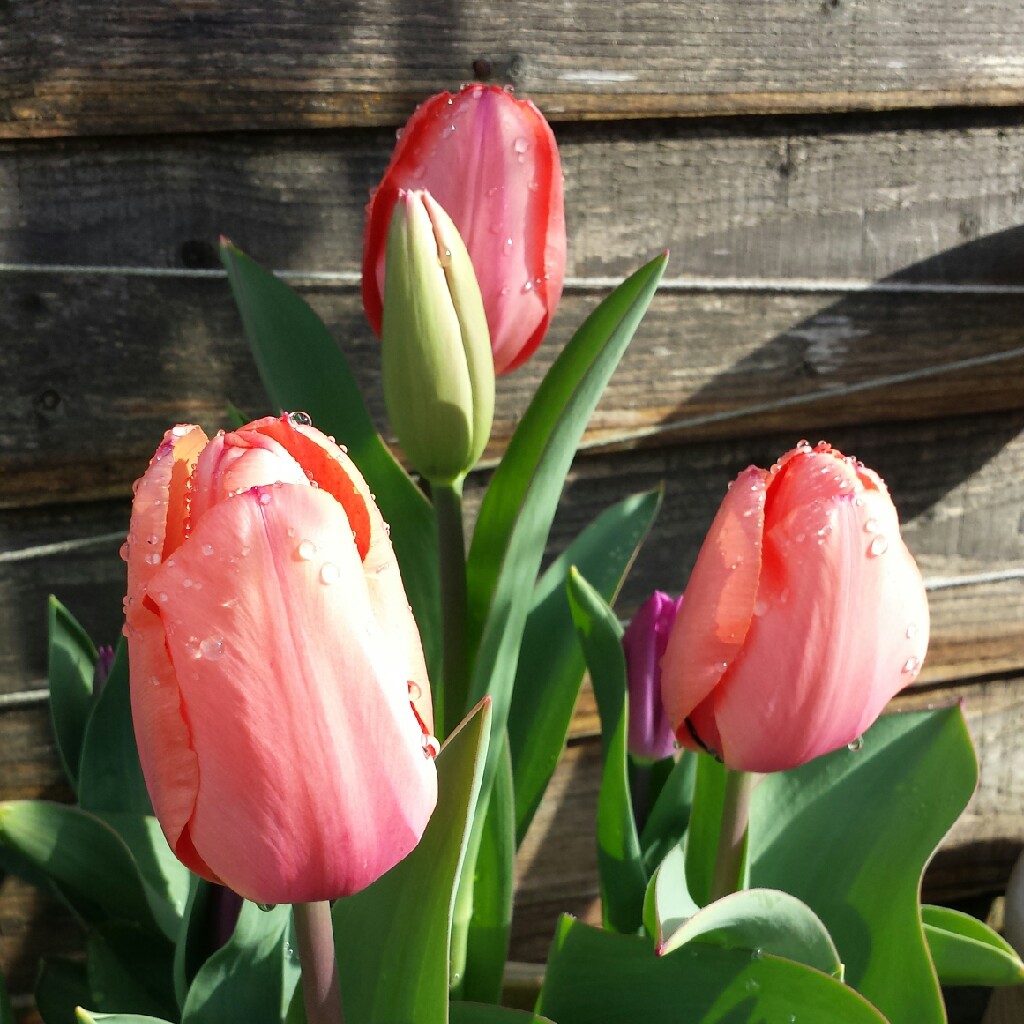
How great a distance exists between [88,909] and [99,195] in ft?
1.53

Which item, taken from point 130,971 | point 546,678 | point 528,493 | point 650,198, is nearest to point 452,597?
point 528,493

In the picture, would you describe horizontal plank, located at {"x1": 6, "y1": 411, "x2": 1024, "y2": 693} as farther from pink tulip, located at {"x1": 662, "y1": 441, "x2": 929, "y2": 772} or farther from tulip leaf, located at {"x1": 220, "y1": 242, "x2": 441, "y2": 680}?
pink tulip, located at {"x1": 662, "y1": 441, "x2": 929, "y2": 772}

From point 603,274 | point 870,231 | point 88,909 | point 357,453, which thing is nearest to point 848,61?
point 870,231

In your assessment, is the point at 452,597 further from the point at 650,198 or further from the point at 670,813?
the point at 650,198

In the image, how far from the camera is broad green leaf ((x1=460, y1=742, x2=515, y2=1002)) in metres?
0.58

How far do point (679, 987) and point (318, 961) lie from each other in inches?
8.0

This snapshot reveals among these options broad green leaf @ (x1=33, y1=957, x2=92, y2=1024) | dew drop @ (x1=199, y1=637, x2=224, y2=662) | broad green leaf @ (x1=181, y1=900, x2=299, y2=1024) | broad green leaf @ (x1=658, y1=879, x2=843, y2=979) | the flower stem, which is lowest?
broad green leaf @ (x1=33, y1=957, x2=92, y2=1024)

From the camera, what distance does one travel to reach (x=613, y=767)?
578 millimetres

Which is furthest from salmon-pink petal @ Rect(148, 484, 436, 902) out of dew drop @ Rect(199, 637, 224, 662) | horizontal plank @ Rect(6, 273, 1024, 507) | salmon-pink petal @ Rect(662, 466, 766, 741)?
horizontal plank @ Rect(6, 273, 1024, 507)

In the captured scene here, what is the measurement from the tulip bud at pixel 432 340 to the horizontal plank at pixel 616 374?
0.32 metres

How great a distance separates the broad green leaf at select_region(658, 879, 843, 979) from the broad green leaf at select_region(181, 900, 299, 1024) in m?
0.18

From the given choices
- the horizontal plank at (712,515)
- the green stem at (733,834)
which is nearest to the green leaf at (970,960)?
the green stem at (733,834)

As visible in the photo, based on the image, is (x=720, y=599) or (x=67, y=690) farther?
(x=67, y=690)

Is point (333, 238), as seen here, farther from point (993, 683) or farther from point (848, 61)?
point (993, 683)
